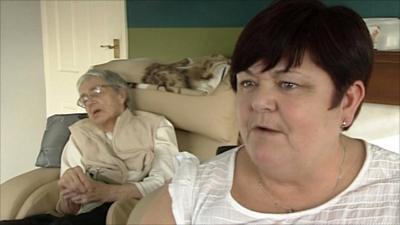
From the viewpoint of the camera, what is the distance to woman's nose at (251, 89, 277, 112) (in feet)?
3.12

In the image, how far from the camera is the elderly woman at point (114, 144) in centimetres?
A: 200

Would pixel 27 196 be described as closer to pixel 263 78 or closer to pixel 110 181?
pixel 110 181

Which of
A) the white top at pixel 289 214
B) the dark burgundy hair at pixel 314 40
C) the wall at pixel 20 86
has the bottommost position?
the wall at pixel 20 86

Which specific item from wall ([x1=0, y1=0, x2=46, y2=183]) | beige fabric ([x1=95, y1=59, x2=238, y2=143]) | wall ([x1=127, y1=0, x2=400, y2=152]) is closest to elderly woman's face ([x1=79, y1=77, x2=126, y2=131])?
beige fabric ([x1=95, y1=59, x2=238, y2=143])

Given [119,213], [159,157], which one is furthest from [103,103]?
[119,213]

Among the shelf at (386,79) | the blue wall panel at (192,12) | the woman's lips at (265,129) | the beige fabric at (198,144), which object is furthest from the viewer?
the blue wall panel at (192,12)

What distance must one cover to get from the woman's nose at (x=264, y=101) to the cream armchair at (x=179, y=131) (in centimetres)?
99

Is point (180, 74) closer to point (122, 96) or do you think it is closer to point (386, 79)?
point (122, 96)

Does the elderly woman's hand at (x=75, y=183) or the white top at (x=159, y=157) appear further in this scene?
the white top at (x=159, y=157)

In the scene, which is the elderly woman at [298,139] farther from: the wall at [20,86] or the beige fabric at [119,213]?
the wall at [20,86]

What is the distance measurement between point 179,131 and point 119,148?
0.89 feet

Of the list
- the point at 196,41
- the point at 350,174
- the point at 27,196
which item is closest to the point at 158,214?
the point at 350,174

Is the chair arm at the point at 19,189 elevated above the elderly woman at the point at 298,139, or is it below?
below

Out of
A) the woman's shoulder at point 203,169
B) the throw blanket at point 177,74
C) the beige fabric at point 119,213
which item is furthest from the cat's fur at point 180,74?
the woman's shoulder at point 203,169
